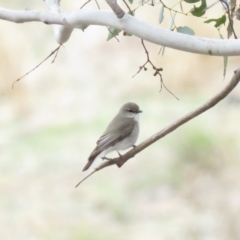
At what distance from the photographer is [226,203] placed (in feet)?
7.80

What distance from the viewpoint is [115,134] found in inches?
64.3

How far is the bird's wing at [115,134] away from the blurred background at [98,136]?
2.25 ft

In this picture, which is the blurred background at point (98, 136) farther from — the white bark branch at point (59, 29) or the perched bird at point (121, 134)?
the white bark branch at point (59, 29)

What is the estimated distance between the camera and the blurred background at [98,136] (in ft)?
7.60

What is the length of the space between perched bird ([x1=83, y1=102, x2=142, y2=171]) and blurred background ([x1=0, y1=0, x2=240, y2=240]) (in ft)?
2.21

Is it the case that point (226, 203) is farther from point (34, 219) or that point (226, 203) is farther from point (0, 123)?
point (0, 123)

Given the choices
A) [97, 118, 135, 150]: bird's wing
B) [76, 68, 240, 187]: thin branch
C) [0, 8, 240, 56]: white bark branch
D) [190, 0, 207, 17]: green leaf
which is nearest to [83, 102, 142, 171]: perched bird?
[97, 118, 135, 150]: bird's wing

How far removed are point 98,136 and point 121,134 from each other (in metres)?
0.97

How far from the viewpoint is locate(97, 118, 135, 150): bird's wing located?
159 cm

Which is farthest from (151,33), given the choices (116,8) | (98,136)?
(98,136)

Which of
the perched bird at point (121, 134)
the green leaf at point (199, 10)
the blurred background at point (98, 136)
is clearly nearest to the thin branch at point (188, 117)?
the green leaf at point (199, 10)

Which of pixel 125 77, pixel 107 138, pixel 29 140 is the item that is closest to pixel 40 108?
pixel 29 140

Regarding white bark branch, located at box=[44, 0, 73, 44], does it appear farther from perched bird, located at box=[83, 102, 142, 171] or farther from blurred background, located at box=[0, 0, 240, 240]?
blurred background, located at box=[0, 0, 240, 240]

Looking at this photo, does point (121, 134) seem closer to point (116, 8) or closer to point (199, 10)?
point (199, 10)
